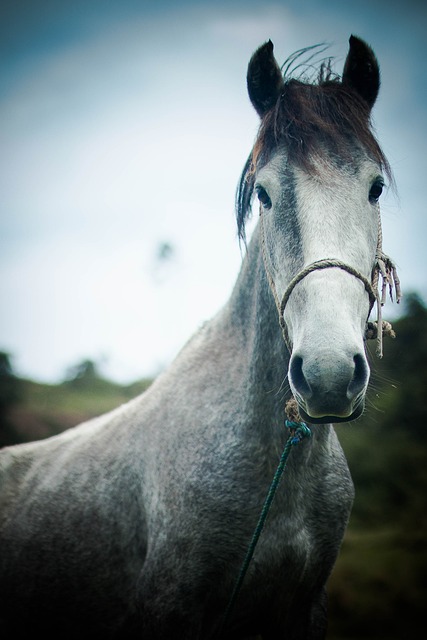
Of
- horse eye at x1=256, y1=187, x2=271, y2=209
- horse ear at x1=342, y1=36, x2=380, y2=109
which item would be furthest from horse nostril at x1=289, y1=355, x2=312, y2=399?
horse ear at x1=342, y1=36, x2=380, y2=109

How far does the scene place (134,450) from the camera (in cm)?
259

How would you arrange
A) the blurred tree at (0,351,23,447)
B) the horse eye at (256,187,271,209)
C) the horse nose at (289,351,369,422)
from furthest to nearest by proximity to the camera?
the blurred tree at (0,351,23,447), the horse eye at (256,187,271,209), the horse nose at (289,351,369,422)

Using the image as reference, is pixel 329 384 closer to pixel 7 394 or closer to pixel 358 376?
pixel 358 376

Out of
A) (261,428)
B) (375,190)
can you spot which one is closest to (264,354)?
(261,428)

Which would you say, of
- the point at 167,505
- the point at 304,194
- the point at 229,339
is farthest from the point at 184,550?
the point at 304,194

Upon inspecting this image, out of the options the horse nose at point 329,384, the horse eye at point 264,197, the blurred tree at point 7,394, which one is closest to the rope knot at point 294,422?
the horse nose at point 329,384

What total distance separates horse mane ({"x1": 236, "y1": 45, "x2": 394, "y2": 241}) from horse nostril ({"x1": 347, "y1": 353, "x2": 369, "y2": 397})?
911 mm

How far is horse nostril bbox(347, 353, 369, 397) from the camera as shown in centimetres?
135

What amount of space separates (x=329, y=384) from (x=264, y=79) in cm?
172

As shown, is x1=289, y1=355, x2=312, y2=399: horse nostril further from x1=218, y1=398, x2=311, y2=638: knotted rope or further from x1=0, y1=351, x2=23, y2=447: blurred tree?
→ x1=0, y1=351, x2=23, y2=447: blurred tree

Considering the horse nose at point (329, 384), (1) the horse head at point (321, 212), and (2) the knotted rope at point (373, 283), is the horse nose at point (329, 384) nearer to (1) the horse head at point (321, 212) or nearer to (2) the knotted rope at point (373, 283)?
(1) the horse head at point (321, 212)

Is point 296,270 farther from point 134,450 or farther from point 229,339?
point 134,450

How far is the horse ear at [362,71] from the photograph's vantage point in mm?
2117

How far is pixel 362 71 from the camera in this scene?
2.18 meters
